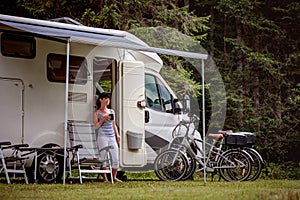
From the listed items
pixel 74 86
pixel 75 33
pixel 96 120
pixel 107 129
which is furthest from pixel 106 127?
pixel 75 33

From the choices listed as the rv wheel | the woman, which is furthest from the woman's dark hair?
the rv wheel

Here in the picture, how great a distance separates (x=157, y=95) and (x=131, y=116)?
0.92 metres

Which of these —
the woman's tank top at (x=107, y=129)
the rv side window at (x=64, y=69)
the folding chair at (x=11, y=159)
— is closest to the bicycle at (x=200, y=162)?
the woman's tank top at (x=107, y=129)

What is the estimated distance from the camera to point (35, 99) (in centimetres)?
1082

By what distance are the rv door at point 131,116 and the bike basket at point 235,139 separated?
1329 millimetres

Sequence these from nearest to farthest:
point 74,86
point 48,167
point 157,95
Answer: point 48,167 → point 74,86 → point 157,95

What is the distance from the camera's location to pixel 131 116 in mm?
11836

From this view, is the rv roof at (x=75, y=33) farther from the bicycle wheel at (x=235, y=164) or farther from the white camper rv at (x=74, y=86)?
the bicycle wheel at (x=235, y=164)

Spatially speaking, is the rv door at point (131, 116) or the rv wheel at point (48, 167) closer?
the rv wheel at point (48, 167)

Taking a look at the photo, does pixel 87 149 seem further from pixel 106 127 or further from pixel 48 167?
pixel 48 167

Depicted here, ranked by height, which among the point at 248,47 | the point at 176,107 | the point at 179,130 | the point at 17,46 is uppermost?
the point at 248,47

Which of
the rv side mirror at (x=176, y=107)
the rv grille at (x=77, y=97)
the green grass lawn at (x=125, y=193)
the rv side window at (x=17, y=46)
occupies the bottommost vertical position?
the green grass lawn at (x=125, y=193)

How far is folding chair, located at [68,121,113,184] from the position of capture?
36.3 ft

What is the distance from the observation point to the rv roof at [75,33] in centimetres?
1007
